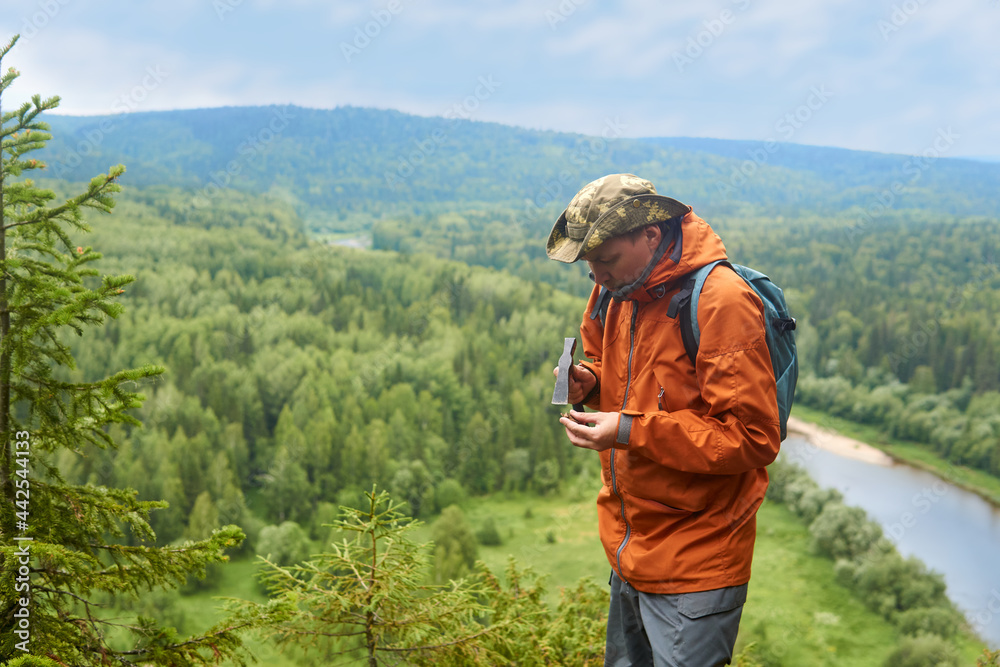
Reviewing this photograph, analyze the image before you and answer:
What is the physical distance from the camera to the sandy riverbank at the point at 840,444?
219 feet

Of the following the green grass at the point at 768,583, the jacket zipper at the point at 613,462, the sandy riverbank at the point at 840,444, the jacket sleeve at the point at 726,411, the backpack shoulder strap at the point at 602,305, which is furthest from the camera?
the sandy riverbank at the point at 840,444

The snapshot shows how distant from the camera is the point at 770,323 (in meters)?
3.28

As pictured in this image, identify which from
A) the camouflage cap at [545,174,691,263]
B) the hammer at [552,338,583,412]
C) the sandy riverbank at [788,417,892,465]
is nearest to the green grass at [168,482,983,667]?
the sandy riverbank at [788,417,892,465]

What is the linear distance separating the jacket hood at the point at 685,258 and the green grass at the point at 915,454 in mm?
68662

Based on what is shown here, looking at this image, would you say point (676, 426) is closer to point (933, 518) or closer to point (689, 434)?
point (689, 434)

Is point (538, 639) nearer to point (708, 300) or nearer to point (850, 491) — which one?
point (708, 300)

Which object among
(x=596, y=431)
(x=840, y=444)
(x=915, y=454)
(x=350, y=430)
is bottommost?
(x=840, y=444)

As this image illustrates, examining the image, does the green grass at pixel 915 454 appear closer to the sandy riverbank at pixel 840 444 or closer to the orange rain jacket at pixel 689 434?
the sandy riverbank at pixel 840 444

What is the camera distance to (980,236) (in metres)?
135

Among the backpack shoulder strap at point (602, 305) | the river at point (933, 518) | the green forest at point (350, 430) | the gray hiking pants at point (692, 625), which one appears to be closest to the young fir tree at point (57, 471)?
the green forest at point (350, 430)

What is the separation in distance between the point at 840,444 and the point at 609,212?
76088mm

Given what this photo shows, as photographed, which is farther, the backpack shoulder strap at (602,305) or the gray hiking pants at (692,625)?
the backpack shoulder strap at (602,305)

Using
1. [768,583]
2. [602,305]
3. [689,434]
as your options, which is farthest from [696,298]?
[768,583]

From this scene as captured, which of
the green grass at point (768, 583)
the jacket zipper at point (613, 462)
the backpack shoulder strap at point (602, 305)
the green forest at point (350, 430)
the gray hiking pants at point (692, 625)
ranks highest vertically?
the backpack shoulder strap at point (602, 305)
